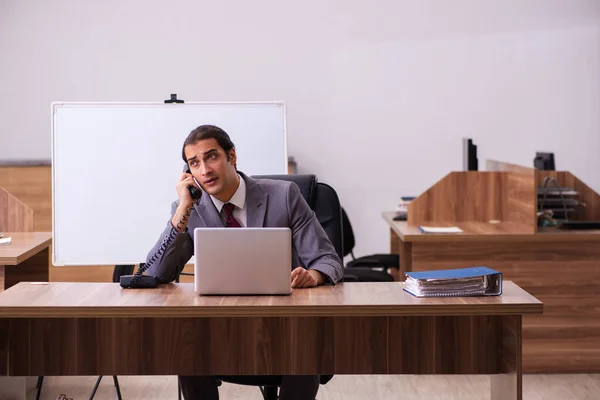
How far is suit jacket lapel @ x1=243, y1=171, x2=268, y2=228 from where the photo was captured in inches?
125

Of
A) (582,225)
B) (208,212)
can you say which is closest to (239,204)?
(208,212)

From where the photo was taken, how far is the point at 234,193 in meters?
3.19

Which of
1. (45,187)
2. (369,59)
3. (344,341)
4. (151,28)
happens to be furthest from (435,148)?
(344,341)

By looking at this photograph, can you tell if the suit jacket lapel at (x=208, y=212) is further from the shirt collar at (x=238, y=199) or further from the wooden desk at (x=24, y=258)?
the wooden desk at (x=24, y=258)

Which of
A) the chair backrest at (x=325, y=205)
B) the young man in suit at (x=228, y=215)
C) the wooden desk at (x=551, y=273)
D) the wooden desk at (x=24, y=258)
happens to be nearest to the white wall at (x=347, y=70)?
the wooden desk at (x=551, y=273)

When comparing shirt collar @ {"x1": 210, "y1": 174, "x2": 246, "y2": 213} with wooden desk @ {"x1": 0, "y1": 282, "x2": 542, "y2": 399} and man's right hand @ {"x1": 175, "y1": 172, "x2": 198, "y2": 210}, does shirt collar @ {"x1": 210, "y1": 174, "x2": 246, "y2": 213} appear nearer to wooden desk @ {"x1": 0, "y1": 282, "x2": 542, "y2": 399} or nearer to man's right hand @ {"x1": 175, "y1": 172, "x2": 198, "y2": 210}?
man's right hand @ {"x1": 175, "y1": 172, "x2": 198, "y2": 210}

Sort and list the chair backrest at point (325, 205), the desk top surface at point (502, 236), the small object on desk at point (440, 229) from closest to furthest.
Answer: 1. the chair backrest at point (325, 205)
2. the desk top surface at point (502, 236)
3. the small object on desk at point (440, 229)

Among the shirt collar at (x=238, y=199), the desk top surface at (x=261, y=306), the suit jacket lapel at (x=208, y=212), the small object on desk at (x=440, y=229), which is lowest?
the desk top surface at (x=261, y=306)

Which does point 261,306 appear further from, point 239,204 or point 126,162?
point 126,162

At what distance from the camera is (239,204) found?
3.19 m

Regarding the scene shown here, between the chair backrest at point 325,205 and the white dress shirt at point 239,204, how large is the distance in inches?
13.4

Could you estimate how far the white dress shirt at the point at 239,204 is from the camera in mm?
3178

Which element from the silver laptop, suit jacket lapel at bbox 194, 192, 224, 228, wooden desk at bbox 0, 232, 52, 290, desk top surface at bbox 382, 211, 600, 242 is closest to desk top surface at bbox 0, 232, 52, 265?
wooden desk at bbox 0, 232, 52, 290

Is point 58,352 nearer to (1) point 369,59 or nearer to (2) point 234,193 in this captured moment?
(2) point 234,193
